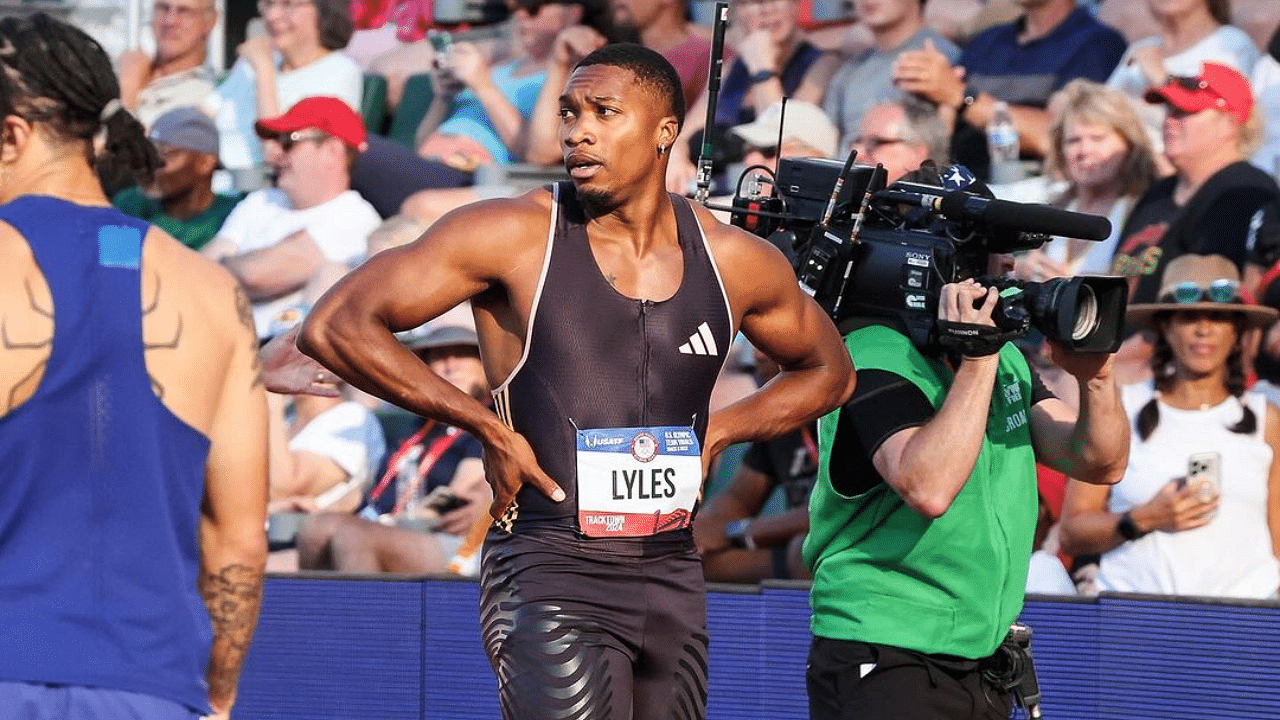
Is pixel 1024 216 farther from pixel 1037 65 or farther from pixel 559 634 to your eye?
pixel 1037 65

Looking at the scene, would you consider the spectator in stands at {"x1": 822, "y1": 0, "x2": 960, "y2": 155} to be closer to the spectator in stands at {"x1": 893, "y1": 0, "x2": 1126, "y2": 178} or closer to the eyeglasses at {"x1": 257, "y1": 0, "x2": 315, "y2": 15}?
the spectator in stands at {"x1": 893, "y1": 0, "x2": 1126, "y2": 178}

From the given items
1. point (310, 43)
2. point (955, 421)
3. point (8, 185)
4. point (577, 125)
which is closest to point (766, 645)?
point (955, 421)

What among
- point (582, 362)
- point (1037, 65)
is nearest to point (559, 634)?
point (582, 362)

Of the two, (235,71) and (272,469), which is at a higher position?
(235,71)

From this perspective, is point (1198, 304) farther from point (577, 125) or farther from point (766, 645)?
point (577, 125)

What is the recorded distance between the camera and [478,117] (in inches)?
436

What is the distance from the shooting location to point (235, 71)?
12.3 meters

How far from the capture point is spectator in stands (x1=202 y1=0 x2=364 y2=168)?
11.6m

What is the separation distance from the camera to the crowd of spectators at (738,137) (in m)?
8.14

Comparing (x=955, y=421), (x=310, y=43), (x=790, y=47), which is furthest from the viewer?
(x=310, y=43)

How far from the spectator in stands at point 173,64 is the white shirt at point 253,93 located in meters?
0.16

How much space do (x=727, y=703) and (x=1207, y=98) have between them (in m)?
3.19

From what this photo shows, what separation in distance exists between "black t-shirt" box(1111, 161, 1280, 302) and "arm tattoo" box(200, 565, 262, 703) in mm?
5011

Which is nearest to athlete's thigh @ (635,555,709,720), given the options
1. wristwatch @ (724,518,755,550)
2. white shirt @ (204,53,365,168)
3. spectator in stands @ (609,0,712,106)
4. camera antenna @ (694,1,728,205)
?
camera antenna @ (694,1,728,205)
